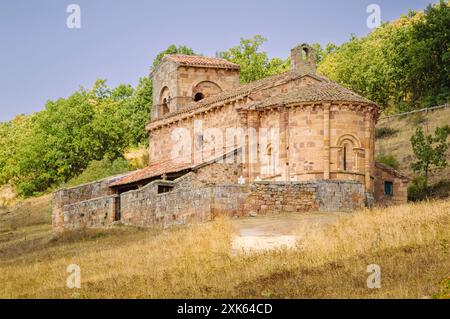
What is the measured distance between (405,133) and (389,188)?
1834cm

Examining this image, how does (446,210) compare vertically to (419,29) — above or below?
below

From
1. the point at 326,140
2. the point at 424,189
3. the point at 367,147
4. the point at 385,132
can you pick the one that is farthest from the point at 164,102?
the point at 385,132

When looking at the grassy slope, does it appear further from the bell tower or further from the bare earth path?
the bare earth path

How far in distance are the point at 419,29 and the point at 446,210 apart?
4175cm

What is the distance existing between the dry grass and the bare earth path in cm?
53

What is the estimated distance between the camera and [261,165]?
37719 mm

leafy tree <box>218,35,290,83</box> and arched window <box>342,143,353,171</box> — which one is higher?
leafy tree <box>218,35,290,83</box>

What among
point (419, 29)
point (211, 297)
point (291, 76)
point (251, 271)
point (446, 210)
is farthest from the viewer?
point (419, 29)

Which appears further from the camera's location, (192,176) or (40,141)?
(40,141)

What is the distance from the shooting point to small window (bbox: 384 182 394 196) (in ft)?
135

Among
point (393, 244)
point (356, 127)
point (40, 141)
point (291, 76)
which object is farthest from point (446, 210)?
point (40, 141)

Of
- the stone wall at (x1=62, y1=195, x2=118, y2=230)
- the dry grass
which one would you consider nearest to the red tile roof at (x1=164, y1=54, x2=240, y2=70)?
the stone wall at (x1=62, y1=195, x2=118, y2=230)

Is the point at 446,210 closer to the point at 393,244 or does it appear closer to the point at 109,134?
the point at 393,244

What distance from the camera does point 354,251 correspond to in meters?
19.3
